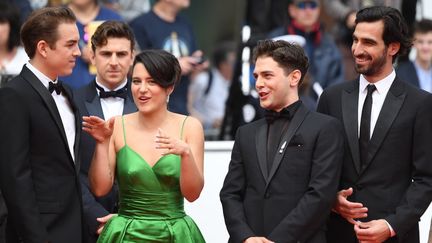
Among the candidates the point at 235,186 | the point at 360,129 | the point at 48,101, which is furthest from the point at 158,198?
the point at 360,129

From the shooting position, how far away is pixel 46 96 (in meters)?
5.81

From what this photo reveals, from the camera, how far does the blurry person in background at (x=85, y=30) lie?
878 cm

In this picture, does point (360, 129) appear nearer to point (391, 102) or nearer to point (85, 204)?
point (391, 102)

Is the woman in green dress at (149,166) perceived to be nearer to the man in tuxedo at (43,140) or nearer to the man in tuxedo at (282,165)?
the man in tuxedo at (43,140)

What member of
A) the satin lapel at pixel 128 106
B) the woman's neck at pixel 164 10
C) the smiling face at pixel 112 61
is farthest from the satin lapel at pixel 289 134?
the woman's neck at pixel 164 10

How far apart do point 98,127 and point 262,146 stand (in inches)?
36.7

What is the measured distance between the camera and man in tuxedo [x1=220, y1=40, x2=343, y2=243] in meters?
5.82

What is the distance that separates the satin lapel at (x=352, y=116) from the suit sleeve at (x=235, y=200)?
2.06 ft

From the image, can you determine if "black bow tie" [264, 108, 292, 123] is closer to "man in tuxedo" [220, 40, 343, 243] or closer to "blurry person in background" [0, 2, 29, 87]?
"man in tuxedo" [220, 40, 343, 243]

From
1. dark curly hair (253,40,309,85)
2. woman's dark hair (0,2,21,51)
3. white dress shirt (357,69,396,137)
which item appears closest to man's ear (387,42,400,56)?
white dress shirt (357,69,396,137)

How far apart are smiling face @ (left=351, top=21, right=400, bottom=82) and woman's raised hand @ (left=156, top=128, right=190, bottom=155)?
1170mm

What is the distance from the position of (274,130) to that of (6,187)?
1537 millimetres

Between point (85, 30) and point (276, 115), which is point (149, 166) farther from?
point (85, 30)

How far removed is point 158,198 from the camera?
593 cm
